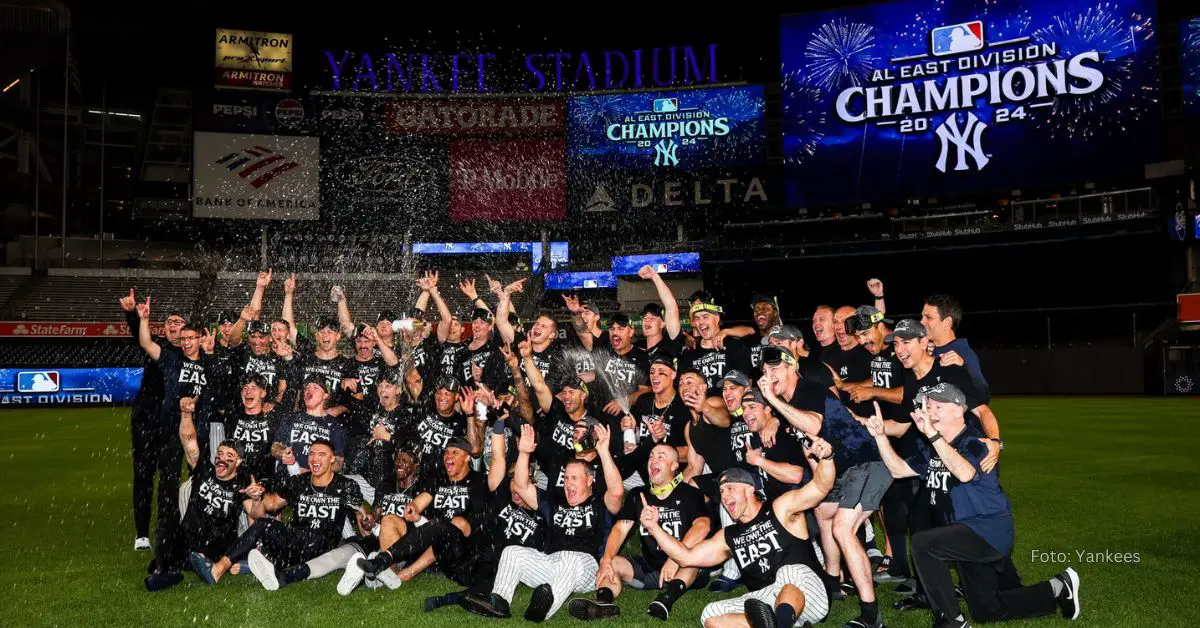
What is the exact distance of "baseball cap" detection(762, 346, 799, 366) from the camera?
6203 mm

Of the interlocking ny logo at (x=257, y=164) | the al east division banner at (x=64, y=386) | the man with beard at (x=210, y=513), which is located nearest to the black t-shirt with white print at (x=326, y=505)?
the man with beard at (x=210, y=513)

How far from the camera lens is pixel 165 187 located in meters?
43.5

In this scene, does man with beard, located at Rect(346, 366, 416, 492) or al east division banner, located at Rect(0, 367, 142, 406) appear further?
al east division banner, located at Rect(0, 367, 142, 406)

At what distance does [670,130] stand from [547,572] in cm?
3274

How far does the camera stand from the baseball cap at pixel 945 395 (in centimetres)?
554

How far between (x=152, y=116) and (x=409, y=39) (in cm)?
1284

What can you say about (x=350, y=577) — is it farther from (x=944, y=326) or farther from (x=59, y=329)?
(x=59, y=329)

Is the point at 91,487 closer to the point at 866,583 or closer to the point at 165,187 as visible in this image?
the point at 866,583

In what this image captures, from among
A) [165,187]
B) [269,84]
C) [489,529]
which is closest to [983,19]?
[269,84]

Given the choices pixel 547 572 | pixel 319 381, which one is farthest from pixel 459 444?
pixel 319 381

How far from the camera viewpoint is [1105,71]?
1240 inches

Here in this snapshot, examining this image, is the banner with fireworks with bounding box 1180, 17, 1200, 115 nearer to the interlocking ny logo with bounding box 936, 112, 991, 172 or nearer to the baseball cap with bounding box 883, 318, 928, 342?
the interlocking ny logo with bounding box 936, 112, 991, 172

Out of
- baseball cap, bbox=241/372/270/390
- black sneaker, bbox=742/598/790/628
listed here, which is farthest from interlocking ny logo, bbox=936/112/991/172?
black sneaker, bbox=742/598/790/628

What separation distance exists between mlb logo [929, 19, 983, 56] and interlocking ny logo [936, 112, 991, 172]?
93.0 inches
